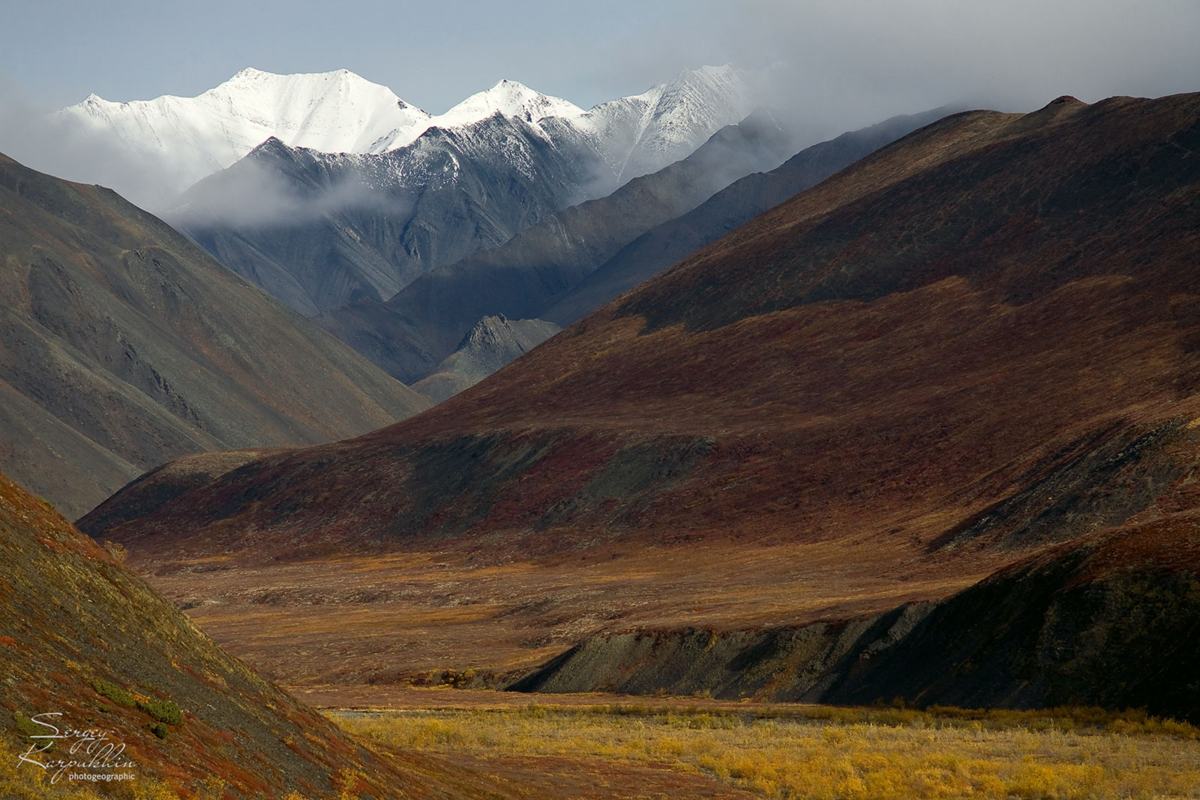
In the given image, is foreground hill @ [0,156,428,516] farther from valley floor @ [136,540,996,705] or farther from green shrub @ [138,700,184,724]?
green shrub @ [138,700,184,724]

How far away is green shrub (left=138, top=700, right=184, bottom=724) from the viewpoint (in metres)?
14.7

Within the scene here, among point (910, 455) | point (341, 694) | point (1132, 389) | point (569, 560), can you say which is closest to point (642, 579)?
point (569, 560)

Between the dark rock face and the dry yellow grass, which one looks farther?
the dark rock face

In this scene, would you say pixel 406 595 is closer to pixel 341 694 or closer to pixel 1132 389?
A: pixel 341 694

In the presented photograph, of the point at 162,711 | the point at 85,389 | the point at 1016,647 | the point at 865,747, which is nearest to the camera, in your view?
the point at 162,711

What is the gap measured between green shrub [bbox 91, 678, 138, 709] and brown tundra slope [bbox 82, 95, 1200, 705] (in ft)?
110

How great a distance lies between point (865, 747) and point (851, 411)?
7201 cm

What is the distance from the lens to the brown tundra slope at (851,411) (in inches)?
2586

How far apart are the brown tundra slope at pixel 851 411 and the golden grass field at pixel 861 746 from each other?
38.1 ft

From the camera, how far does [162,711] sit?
14.7 metres

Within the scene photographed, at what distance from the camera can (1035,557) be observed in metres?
39.5

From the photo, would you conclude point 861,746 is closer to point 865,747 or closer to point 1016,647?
point 865,747
